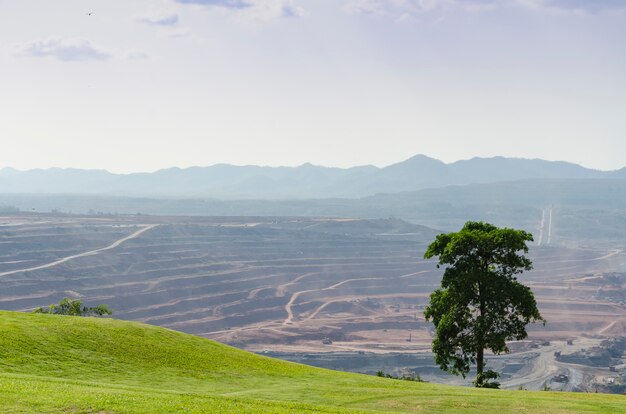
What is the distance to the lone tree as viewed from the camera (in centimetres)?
5262

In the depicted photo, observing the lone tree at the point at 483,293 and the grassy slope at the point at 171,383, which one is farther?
the lone tree at the point at 483,293

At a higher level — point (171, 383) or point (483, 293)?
point (483, 293)

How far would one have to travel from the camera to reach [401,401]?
37.0 m

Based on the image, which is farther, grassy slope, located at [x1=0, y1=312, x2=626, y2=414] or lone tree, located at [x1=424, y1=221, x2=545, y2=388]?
lone tree, located at [x1=424, y1=221, x2=545, y2=388]

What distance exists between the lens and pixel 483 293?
2080 inches

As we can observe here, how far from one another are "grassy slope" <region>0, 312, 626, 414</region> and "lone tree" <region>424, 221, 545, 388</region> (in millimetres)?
9478

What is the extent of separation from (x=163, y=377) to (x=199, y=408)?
506 inches

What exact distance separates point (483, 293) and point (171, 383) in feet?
83.6

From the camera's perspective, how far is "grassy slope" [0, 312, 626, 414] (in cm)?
2836

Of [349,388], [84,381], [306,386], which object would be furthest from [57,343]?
[349,388]

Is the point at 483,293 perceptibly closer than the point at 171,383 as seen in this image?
No

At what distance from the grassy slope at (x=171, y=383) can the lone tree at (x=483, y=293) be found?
9.48m

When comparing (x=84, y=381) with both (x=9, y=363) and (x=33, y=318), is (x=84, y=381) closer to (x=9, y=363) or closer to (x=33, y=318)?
(x=9, y=363)

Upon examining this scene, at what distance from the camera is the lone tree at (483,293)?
52625 mm
